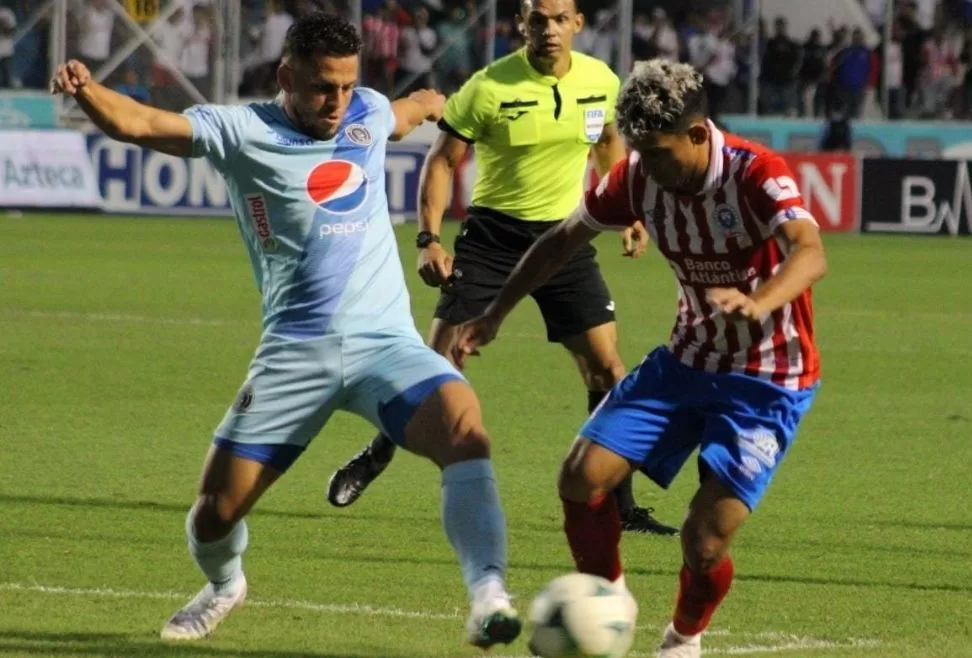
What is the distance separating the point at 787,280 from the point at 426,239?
372cm

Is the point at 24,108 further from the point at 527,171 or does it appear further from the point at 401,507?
the point at 401,507

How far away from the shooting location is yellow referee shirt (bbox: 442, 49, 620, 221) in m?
9.30

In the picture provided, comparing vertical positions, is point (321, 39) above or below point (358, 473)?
above

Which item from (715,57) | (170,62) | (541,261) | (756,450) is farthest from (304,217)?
(715,57)

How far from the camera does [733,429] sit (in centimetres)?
594

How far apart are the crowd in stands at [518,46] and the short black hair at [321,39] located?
24389 mm

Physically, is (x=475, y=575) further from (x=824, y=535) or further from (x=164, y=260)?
(x=164, y=260)

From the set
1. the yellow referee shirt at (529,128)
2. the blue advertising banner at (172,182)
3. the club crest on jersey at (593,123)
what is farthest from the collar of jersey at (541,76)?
the blue advertising banner at (172,182)

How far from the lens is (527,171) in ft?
30.7

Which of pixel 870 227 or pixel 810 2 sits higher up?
pixel 810 2

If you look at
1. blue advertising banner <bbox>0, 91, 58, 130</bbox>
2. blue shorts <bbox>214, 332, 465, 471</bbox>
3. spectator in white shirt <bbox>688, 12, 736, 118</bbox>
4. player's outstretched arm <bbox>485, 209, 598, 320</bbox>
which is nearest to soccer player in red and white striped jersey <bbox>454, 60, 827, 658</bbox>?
player's outstretched arm <bbox>485, 209, 598, 320</bbox>

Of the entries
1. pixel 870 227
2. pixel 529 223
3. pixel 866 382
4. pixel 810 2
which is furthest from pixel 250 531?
pixel 810 2

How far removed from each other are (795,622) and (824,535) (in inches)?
68.5

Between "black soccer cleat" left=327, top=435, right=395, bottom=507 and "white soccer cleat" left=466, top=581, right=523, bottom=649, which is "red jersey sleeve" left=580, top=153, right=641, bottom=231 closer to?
"white soccer cleat" left=466, top=581, right=523, bottom=649
